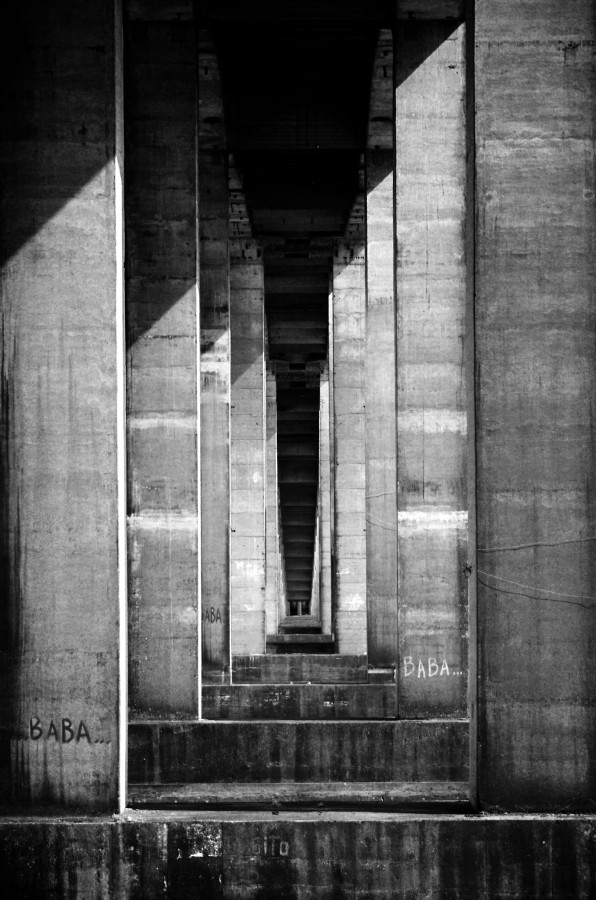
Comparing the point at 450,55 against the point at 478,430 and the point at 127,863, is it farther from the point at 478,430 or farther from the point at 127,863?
the point at 127,863

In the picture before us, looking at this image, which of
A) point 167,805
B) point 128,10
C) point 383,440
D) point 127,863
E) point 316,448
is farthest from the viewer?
point 316,448

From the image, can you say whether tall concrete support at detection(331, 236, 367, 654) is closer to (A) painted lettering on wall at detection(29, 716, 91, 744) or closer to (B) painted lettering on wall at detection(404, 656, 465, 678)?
(B) painted lettering on wall at detection(404, 656, 465, 678)

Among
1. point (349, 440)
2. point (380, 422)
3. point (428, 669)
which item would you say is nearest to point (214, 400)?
point (380, 422)

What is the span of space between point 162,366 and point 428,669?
6.07 m

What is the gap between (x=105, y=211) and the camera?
1316 cm

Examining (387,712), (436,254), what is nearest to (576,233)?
(436,254)

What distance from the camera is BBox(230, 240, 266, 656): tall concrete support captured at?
121 feet

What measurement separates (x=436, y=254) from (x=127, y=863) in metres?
12.2

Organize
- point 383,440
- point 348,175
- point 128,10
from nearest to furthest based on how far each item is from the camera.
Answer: point 128,10 < point 383,440 < point 348,175

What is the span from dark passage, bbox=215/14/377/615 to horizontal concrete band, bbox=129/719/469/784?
10.7 meters

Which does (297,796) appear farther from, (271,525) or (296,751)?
(271,525)

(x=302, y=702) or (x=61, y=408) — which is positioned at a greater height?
(x=61, y=408)

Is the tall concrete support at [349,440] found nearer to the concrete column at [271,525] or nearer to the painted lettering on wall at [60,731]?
the concrete column at [271,525]

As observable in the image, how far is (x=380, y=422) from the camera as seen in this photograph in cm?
2853
